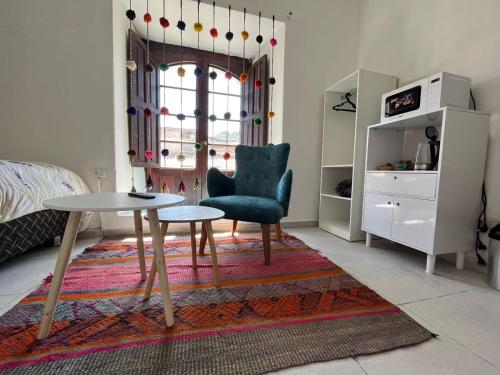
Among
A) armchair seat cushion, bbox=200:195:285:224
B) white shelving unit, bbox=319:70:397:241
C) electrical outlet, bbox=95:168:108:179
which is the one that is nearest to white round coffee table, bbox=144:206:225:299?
armchair seat cushion, bbox=200:195:285:224

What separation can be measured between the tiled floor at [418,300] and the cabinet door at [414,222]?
0.60ft

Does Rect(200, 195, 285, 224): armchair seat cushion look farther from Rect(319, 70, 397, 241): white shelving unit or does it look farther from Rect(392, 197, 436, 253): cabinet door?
Rect(319, 70, 397, 241): white shelving unit

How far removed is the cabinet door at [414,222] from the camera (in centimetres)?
145

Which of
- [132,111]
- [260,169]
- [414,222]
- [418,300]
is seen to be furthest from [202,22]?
[418,300]

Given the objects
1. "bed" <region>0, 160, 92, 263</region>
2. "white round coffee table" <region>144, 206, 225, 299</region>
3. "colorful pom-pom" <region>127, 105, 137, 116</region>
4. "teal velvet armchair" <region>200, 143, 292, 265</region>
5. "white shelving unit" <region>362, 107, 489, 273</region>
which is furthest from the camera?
"colorful pom-pom" <region>127, 105, 137, 116</region>

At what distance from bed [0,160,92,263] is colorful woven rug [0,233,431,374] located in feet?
1.03

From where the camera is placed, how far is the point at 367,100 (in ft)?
6.73

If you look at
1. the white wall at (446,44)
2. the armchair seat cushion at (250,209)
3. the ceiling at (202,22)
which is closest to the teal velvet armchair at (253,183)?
the armchair seat cushion at (250,209)

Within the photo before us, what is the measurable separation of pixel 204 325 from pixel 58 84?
229 centimetres

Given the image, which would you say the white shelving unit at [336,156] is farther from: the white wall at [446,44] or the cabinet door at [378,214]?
the white wall at [446,44]

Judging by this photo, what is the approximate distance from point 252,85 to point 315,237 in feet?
6.53

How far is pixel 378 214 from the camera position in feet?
6.05

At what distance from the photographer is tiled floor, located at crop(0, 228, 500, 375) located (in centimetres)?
76

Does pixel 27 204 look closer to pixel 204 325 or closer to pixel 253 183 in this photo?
pixel 204 325
